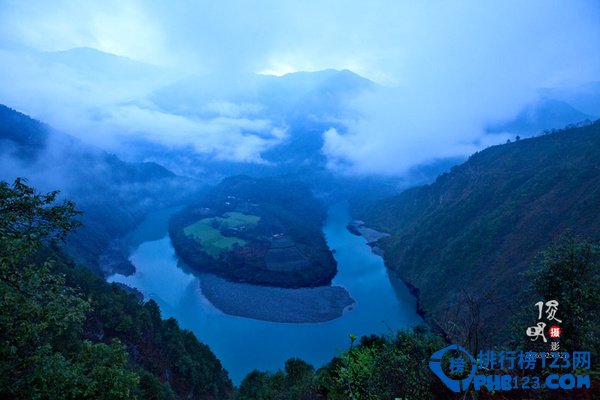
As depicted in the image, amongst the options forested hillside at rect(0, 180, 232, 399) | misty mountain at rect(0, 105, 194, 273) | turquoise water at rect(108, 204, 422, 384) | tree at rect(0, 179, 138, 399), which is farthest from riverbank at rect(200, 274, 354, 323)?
tree at rect(0, 179, 138, 399)

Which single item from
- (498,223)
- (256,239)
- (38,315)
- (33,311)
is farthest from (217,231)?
(33,311)

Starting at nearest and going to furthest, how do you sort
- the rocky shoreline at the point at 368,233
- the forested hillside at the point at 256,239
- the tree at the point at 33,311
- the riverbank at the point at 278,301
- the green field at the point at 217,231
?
the tree at the point at 33,311 < the riverbank at the point at 278,301 < the forested hillside at the point at 256,239 < the green field at the point at 217,231 < the rocky shoreline at the point at 368,233

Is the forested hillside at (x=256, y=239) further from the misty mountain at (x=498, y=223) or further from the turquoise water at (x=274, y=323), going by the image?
the misty mountain at (x=498, y=223)

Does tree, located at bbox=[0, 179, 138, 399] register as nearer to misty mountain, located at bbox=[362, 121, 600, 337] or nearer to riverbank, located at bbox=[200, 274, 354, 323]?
misty mountain, located at bbox=[362, 121, 600, 337]

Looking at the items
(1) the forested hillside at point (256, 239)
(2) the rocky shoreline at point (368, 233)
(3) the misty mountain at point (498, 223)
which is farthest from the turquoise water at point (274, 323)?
(3) the misty mountain at point (498, 223)

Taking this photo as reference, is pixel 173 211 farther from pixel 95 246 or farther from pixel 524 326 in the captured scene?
pixel 524 326
